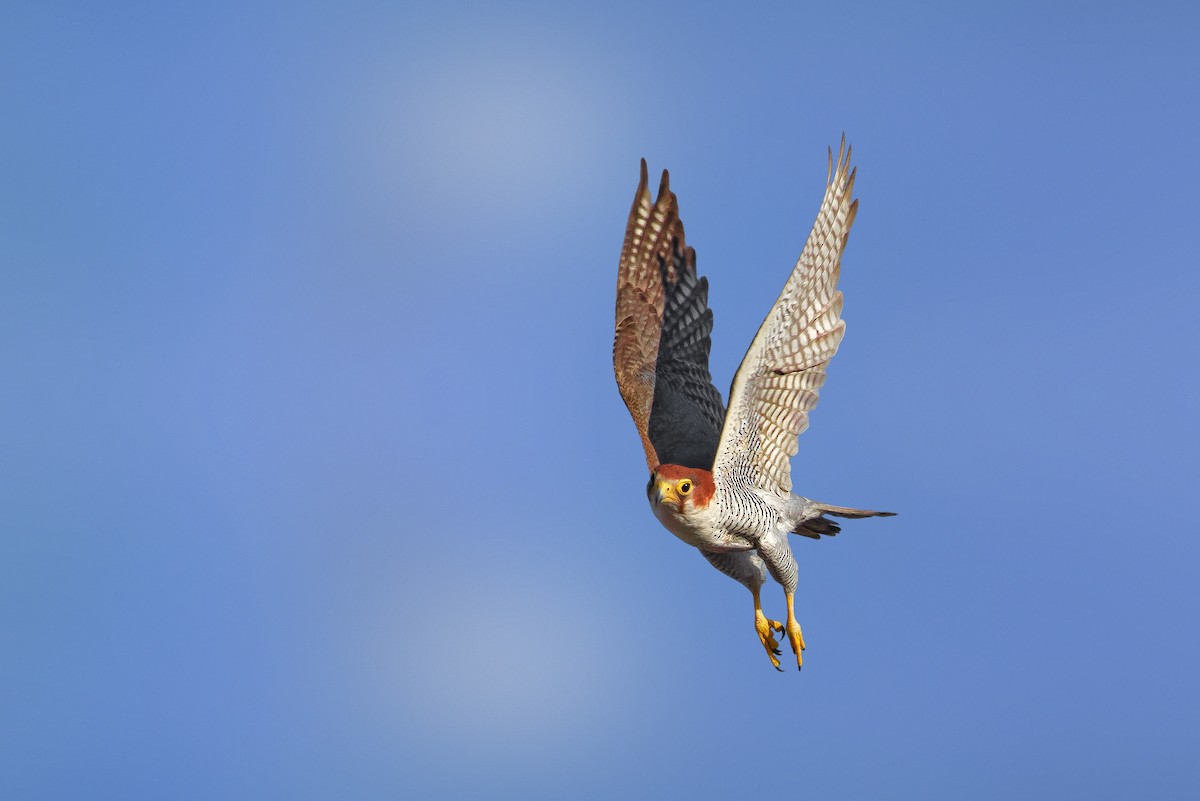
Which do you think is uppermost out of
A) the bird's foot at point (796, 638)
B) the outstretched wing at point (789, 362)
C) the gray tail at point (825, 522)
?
the outstretched wing at point (789, 362)

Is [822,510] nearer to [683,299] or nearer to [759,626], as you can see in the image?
[759,626]

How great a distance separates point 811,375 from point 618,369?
1.51 metres

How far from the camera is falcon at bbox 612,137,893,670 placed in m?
8.38

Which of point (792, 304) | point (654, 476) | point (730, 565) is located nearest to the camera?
point (654, 476)

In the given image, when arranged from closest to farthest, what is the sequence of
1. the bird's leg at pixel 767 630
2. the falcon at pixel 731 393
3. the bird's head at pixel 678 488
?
1. the bird's head at pixel 678 488
2. the falcon at pixel 731 393
3. the bird's leg at pixel 767 630

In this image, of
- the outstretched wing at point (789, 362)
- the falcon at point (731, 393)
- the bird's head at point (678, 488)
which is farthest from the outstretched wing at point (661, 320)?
the bird's head at point (678, 488)

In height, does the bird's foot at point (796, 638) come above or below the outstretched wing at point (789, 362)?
below

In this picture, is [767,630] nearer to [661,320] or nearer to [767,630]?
[767,630]

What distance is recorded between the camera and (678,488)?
7902 mm

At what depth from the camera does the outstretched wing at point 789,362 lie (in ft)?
27.8

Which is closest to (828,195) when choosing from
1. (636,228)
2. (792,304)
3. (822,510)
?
(792,304)

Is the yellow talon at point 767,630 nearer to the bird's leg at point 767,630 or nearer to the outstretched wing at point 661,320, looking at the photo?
the bird's leg at point 767,630

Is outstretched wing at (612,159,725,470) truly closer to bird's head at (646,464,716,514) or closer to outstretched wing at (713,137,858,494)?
outstretched wing at (713,137,858,494)

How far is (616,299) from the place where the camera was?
9.67 m
